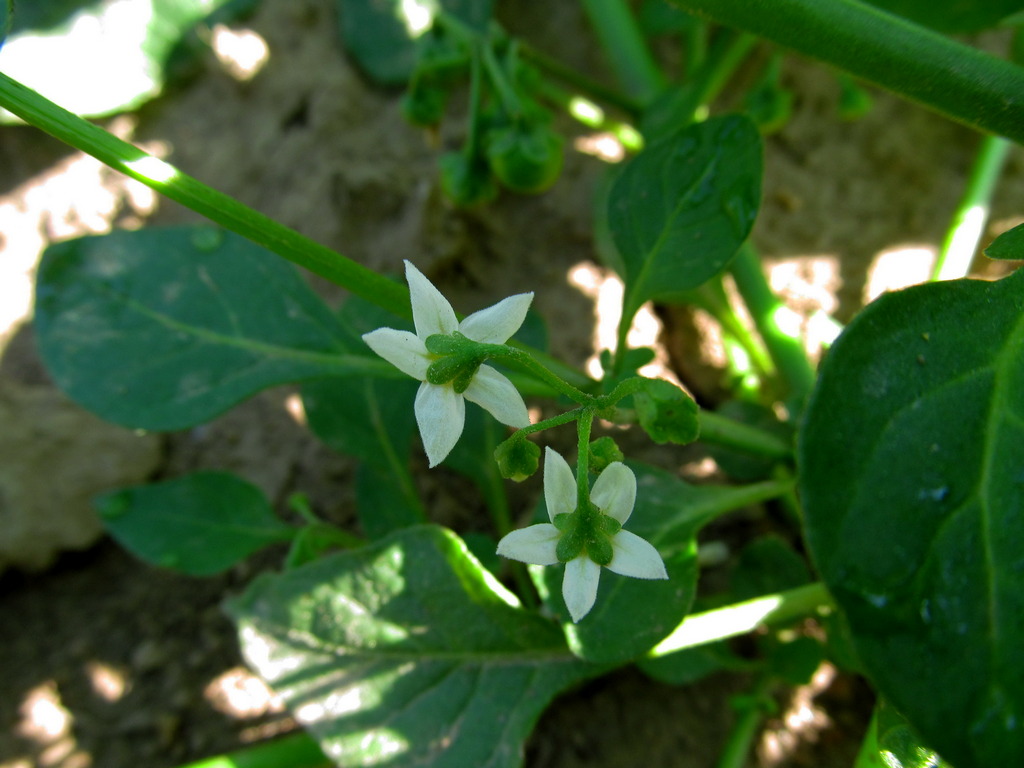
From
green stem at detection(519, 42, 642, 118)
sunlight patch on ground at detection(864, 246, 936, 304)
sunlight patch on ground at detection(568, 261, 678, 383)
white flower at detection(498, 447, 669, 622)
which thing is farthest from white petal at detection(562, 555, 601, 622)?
sunlight patch on ground at detection(864, 246, 936, 304)

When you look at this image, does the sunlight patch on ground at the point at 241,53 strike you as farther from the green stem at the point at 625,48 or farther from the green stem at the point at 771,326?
the green stem at the point at 771,326

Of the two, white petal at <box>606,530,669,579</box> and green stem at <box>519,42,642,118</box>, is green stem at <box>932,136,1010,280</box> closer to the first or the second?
green stem at <box>519,42,642,118</box>

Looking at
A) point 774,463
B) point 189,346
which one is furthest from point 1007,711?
point 189,346

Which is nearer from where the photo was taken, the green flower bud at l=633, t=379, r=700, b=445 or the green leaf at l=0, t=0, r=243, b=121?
the green flower bud at l=633, t=379, r=700, b=445

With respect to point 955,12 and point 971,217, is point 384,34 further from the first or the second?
point 971,217

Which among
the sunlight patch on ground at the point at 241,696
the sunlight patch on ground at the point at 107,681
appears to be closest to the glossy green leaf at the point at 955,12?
the sunlight patch on ground at the point at 241,696

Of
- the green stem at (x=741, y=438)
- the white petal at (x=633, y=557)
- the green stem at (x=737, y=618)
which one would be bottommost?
the green stem at (x=737, y=618)
